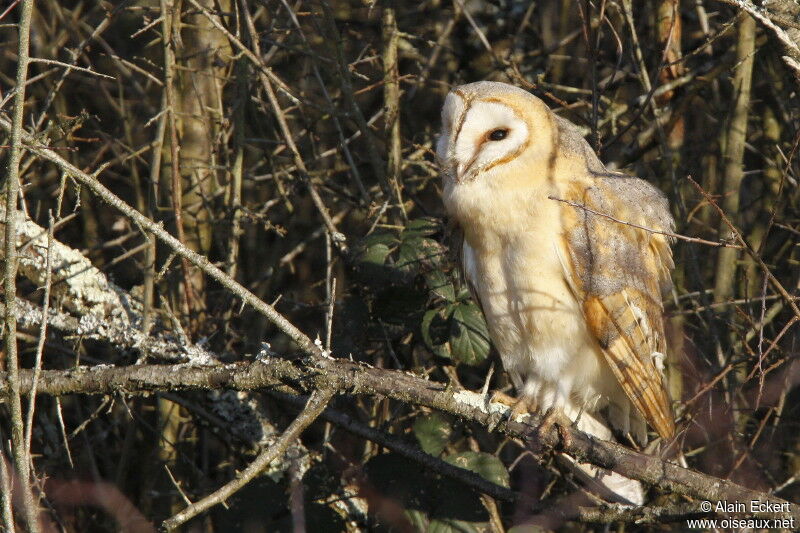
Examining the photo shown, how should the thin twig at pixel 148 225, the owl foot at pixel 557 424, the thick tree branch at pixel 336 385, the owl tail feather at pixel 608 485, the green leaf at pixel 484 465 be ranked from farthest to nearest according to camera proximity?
1. the owl tail feather at pixel 608 485
2. the green leaf at pixel 484 465
3. the owl foot at pixel 557 424
4. the thick tree branch at pixel 336 385
5. the thin twig at pixel 148 225

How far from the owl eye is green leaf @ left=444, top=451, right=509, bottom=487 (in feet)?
3.71

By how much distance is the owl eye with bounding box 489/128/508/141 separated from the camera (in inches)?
118

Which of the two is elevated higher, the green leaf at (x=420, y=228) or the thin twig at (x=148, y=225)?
the thin twig at (x=148, y=225)

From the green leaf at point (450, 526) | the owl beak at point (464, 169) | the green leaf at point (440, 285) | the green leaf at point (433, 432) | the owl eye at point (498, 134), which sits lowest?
the green leaf at point (450, 526)

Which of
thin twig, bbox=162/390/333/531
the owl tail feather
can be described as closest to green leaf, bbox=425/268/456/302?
the owl tail feather

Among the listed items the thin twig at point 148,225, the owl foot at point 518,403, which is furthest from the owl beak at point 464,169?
the thin twig at point 148,225

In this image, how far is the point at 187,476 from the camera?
3830 millimetres

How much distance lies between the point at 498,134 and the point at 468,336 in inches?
28.5

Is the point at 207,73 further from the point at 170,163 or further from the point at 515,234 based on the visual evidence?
the point at 515,234

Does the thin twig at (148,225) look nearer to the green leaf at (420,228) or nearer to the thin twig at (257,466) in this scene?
the thin twig at (257,466)

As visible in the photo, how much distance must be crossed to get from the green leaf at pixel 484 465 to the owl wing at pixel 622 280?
528 millimetres

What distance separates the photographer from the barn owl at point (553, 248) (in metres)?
2.98

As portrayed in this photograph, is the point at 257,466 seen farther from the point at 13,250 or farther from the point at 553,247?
the point at 553,247

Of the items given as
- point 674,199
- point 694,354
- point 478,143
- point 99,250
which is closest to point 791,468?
point 694,354
